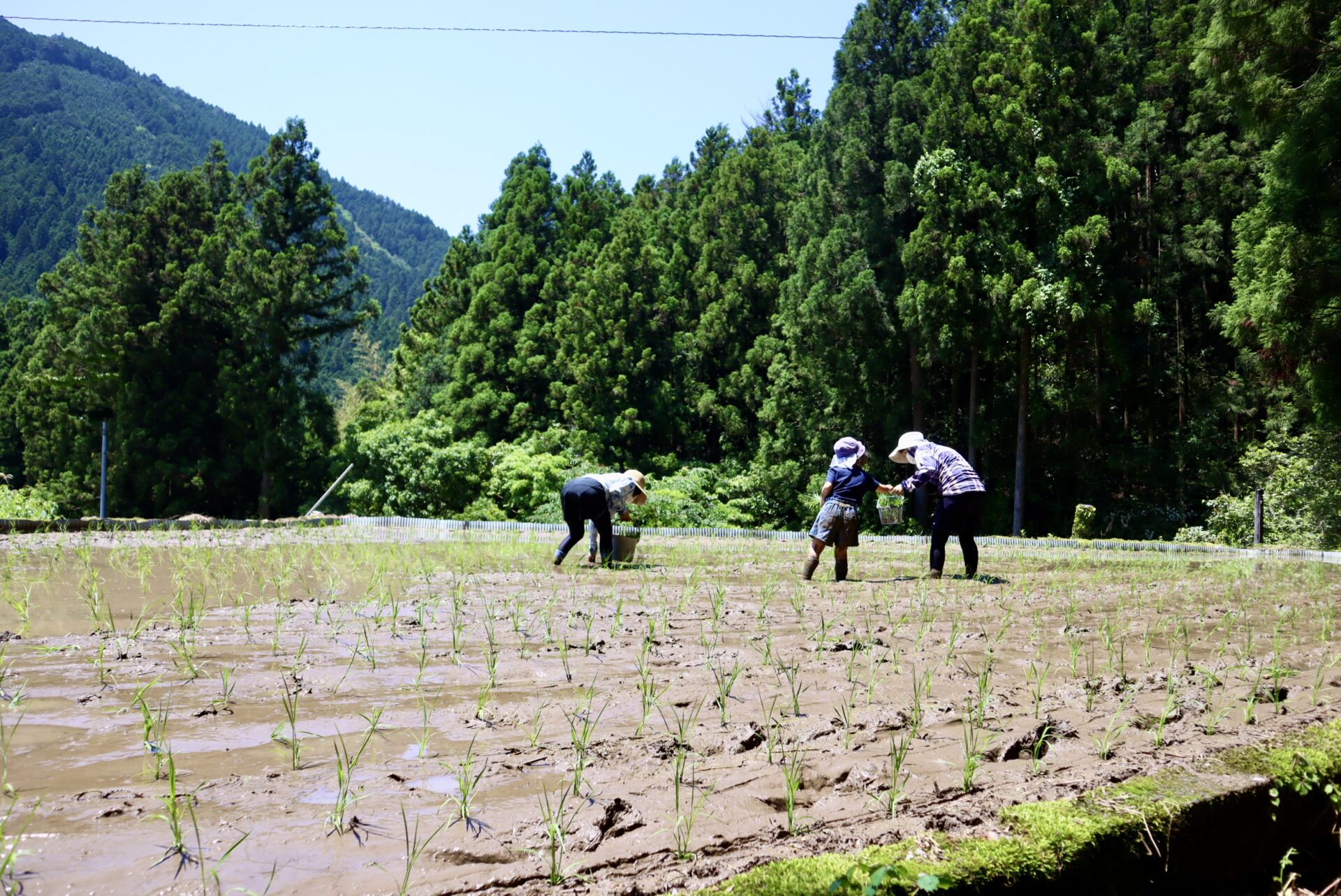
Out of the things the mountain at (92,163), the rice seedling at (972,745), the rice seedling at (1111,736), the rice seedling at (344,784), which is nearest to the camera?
the rice seedling at (344,784)

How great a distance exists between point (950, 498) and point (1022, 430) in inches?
560

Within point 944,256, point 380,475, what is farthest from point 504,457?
point 944,256

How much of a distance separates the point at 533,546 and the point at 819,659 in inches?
371

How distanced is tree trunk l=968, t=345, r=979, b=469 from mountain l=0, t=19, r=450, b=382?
242ft

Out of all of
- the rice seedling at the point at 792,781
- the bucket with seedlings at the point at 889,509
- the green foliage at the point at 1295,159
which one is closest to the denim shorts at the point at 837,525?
the bucket with seedlings at the point at 889,509

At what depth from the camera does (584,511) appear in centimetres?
1041

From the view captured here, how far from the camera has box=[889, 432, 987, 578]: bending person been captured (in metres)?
9.47

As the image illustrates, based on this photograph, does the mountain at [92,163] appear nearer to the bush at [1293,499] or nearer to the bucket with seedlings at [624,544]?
the bush at [1293,499]

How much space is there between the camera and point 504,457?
26.5m

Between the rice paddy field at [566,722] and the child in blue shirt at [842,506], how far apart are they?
1670 millimetres

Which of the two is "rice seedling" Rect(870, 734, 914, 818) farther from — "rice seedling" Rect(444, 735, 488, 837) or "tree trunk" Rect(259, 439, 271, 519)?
"tree trunk" Rect(259, 439, 271, 519)

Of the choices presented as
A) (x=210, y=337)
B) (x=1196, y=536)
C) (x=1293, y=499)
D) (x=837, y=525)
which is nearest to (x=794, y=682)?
(x=837, y=525)

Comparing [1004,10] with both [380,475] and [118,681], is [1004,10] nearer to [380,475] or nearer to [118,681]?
[380,475]

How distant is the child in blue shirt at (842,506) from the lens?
9.45 meters
